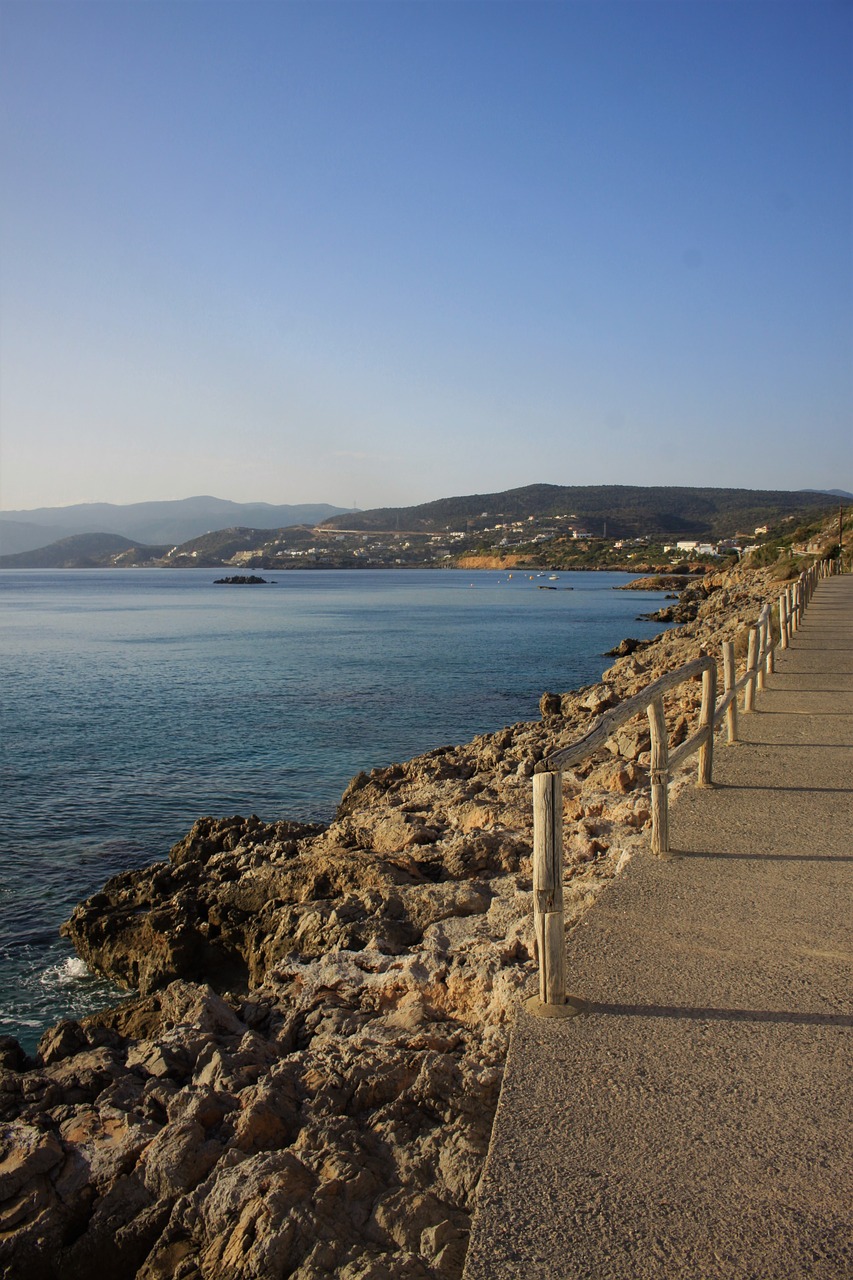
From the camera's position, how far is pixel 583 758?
4602 millimetres

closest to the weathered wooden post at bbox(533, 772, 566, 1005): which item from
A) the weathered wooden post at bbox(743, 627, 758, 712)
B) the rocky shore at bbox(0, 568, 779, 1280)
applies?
the rocky shore at bbox(0, 568, 779, 1280)

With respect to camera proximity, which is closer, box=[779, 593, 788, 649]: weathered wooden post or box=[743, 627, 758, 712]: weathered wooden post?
box=[743, 627, 758, 712]: weathered wooden post

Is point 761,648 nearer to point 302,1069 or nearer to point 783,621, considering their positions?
point 783,621

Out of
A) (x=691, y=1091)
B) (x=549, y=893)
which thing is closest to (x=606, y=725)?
(x=549, y=893)

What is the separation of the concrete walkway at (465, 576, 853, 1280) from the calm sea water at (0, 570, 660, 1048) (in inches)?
248

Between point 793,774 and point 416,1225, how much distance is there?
19.0 feet

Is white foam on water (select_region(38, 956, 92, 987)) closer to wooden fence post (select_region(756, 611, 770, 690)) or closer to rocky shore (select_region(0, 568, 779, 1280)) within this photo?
rocky shore (select_region(0, 568, 779, 1280))

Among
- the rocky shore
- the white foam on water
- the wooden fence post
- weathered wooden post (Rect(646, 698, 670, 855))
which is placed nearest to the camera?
the rocky shore

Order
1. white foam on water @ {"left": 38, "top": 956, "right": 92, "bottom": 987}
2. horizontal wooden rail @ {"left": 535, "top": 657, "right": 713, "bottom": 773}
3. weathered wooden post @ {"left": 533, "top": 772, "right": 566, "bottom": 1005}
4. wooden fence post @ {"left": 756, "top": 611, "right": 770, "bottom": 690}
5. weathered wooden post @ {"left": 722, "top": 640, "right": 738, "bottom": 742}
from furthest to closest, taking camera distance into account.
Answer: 1. wooden fence post @ {"left": 756, "top": 611, "right": 770, "bottom": 690}
2. white foam on water @ {"left": 38, "top": 956, "right": 92, "bottom": 987}
3. weathered wooden post @ {"left": 722, "top": 640, "right": 738, "bottom": 742}
4. horizontal wooden rail @ {"left": 535, "top": 657, "right": 713, "bottom": 773}
5. weathered wooden post @ {"left": 533, "top": 772, "right": 566, "bottom": 1005}

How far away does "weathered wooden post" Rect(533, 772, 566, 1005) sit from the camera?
396 centimetres

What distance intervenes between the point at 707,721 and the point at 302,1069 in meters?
4.42

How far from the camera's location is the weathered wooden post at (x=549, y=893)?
3.96m

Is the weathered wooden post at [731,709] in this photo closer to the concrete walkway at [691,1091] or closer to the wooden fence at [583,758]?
the wooden fence at [583,758]

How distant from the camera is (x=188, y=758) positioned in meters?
19.4
